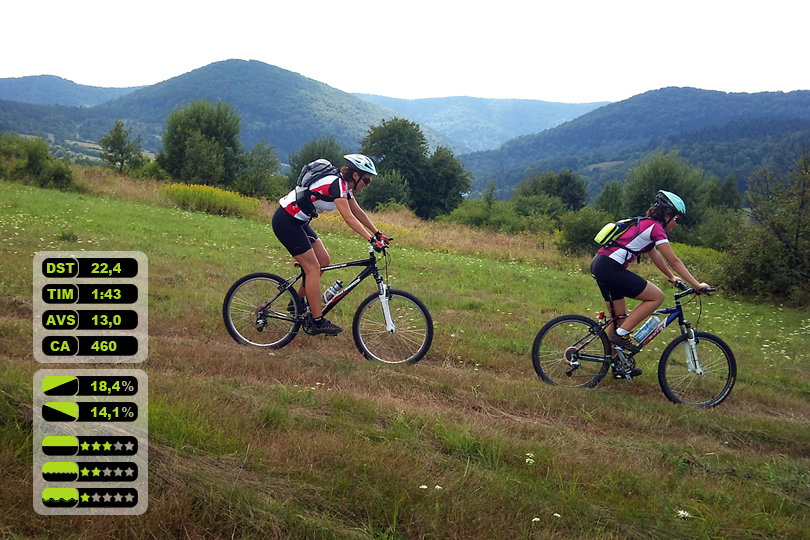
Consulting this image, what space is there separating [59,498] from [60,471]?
0.72 ft

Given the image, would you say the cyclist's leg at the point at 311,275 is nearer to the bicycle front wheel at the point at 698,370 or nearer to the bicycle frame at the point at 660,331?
the bicycle frame at the point at 660,331

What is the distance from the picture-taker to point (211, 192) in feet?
91.6

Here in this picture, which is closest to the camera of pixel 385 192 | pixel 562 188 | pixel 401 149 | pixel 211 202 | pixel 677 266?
pixel 677 266

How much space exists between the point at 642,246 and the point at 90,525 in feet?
20.8

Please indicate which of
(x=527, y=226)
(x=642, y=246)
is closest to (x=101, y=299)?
(x=642, y=246)

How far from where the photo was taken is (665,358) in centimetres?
694

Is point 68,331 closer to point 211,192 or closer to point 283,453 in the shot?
point 283,453

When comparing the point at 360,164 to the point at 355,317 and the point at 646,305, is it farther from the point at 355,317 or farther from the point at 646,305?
the point at 646,305

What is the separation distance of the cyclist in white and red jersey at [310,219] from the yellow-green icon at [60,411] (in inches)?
138

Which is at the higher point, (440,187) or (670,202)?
(440,187)

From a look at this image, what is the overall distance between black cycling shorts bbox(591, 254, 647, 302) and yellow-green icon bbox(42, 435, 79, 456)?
597cm

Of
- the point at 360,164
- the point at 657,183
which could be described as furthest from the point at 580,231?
the point at 657,183

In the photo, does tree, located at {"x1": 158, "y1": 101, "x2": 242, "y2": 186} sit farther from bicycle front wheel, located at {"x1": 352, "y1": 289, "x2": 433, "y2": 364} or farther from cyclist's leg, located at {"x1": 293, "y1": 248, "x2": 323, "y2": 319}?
bicycle front wheel, located at {"x1": 352, "y1": 289, "x2": 433, "y2": 364}
